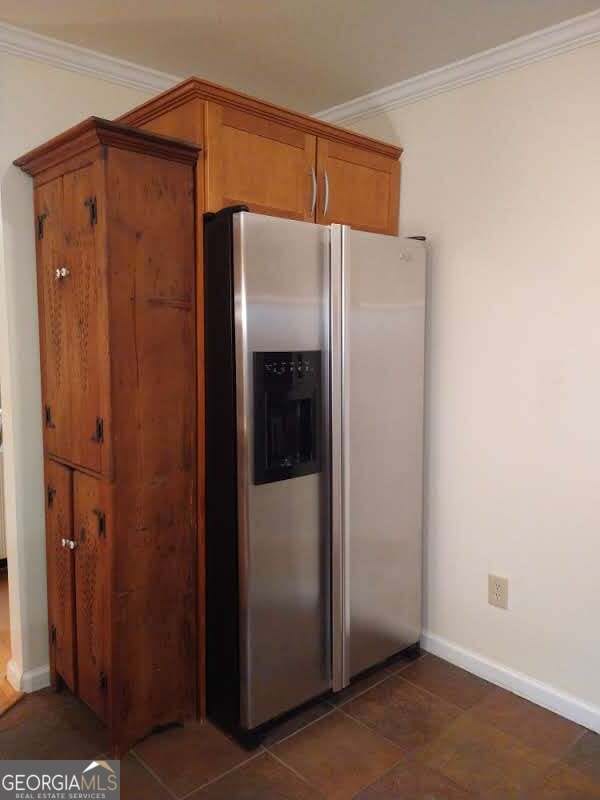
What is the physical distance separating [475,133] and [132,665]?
7.42 feet

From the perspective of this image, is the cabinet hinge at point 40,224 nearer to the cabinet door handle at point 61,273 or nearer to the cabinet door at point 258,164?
the cabinet door handle at point 61,273

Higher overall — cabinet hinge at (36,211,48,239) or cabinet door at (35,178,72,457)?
cabinet hinge at (36,211,48,239)

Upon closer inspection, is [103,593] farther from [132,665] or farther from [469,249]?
[469,249]

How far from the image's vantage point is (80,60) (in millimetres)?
2248

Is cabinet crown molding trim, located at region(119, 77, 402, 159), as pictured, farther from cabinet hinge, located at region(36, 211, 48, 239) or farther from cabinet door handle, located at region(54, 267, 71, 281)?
cabinet door handle, located at region(54, 267, 71, 281)

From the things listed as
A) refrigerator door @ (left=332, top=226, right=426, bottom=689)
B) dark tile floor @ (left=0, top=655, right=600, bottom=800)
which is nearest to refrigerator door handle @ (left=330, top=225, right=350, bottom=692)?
refrigerator door @ (left=332, top=226, right=426, bottom=689)

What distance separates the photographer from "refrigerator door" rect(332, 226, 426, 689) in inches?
84.9

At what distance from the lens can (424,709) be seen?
226 cm

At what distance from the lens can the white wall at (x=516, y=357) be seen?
6.95 feet

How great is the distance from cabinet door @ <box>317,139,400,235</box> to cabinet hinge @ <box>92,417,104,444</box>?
107cm

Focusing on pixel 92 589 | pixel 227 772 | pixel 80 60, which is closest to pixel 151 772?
pixel 227 772

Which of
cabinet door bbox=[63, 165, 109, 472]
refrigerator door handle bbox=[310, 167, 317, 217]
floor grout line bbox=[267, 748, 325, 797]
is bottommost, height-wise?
floor grout line bbox=[267, 748, 325, 797]

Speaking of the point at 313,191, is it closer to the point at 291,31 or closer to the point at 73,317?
the point at 291,31

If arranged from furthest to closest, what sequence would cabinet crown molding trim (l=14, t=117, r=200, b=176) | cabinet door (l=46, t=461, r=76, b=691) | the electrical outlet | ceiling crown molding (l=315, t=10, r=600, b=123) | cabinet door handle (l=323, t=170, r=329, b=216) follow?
the electrical outlet
cabinet door handle (l=323, t=170, r=329, b=216)
cabinet door (l=46, t=461, r=76, b=691)
ceiling crown molding (l=315, t=10, r=600, b=123)
cabinet crown molding trim (l=14, t=117, r=200, b=176)
